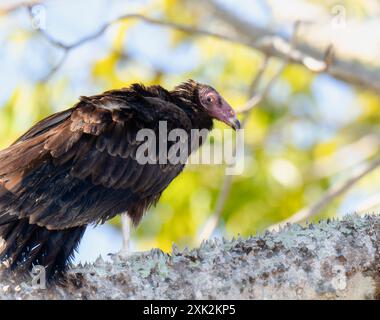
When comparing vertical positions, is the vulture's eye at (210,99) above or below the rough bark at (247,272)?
above

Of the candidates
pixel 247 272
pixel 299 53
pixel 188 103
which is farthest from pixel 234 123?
pixel 247 272

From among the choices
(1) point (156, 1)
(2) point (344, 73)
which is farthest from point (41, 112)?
(2) point (344, 73)

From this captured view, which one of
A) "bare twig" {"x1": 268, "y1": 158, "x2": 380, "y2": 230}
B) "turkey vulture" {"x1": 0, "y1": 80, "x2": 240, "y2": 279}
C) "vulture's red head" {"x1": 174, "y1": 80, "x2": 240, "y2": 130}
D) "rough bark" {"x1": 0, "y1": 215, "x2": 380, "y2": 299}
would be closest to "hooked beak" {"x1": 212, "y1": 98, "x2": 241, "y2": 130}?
"vulture's red head" {"x1": 174, "y1": 80, "x2": 240, "y2": 130}

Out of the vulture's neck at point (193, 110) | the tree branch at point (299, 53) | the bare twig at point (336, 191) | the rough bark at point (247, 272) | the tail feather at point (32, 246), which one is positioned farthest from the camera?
the tree branch at point (299, 53)

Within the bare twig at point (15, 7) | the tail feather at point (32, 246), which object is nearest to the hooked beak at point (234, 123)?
the tail feather at point (32, 246)

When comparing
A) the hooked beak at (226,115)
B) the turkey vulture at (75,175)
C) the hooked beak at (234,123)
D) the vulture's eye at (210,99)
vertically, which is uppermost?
the vulture's eye at (210,99)

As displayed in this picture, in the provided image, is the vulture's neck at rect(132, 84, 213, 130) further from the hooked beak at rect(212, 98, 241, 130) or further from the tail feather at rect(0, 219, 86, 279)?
the tail feather at rect(0, 219, 86, 279)

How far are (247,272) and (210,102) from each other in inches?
88.2

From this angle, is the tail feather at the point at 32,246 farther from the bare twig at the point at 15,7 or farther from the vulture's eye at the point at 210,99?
the bare twig at the point at 15,7

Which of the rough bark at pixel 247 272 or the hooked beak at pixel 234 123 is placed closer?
the rough bark at pixel 247 272

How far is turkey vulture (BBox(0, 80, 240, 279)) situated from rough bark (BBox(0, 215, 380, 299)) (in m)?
0.29

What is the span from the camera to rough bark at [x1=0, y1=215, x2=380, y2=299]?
4.05m

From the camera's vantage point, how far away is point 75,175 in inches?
193

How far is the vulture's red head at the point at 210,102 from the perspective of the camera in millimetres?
6105
